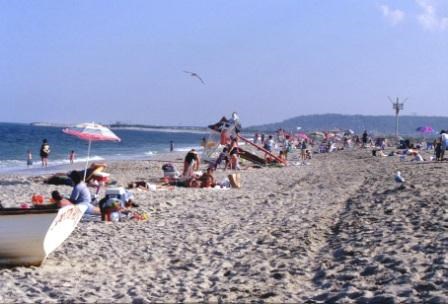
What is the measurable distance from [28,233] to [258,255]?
9.76 feet

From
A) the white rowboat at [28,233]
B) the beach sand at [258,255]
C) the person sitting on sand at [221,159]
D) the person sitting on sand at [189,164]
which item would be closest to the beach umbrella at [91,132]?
the beach sand at [258,255]

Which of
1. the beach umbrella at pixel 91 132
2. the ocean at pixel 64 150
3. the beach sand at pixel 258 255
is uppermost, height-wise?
the beach umbrella at pixel 91 132

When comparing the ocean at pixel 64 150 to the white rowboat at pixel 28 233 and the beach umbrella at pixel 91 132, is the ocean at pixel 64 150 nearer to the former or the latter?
the beach umbrella at pixel 91 132

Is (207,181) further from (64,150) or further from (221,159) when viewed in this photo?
(64,150)

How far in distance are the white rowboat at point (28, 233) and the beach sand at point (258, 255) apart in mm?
173

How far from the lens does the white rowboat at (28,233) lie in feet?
24.1

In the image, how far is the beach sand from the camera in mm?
6512

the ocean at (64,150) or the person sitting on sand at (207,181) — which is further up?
the person sitting on sand at (207,181)

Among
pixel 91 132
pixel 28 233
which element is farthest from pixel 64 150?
pixel 28 233

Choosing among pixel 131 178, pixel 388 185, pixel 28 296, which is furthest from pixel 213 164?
pixel 28 296

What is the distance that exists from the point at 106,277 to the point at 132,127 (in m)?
193

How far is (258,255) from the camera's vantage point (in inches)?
336

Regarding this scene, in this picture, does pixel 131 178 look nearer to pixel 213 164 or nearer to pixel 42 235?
pixel 213 164

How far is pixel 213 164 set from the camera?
25.8 meters
